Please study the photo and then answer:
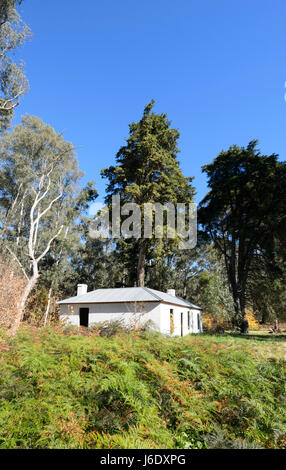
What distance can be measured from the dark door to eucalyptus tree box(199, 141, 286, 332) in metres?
13.2

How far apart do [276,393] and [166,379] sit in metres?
2.11

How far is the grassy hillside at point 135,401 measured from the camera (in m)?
3.39

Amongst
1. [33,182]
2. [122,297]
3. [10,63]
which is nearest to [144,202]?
[122,297]

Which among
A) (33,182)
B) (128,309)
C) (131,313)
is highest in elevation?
(33,182)

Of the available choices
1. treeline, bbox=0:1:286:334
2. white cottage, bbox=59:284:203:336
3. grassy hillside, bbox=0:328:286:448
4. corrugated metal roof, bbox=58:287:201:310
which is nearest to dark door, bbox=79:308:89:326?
white cottage, bbox=59:284:203:336

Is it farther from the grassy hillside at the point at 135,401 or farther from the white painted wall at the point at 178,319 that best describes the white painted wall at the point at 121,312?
the grassy hillside at the point at 135,401

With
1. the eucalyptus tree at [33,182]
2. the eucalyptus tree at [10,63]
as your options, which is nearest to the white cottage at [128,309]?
the eucalyptus tree at [33,182]

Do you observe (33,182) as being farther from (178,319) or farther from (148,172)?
(178,319)

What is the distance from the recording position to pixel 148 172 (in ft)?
75.9

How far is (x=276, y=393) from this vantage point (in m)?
4.71

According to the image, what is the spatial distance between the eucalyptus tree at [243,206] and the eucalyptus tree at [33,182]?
1437cm

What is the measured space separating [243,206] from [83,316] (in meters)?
17.1

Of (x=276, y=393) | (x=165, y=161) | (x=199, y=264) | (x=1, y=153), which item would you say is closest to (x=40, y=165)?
(x=1, y=153)

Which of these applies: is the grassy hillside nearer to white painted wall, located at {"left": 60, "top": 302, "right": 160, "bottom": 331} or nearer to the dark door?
white painted wall, located at {"left": 60, "top": 302, "right": 160, "bottom": 331}
